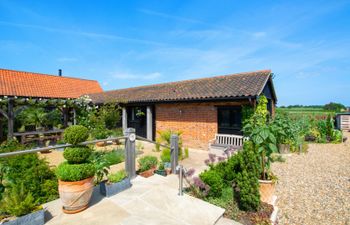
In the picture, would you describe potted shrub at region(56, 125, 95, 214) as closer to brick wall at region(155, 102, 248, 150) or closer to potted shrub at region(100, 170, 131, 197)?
potted shrub at region(100, 170, 131, 197)

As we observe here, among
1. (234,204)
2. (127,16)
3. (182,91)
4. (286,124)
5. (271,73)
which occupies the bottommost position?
(234,204)

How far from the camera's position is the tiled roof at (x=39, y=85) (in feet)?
49.1

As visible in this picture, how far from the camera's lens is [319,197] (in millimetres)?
5051

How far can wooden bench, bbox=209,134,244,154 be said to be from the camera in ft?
28.9

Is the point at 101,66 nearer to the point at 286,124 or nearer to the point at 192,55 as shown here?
the point at 192,55

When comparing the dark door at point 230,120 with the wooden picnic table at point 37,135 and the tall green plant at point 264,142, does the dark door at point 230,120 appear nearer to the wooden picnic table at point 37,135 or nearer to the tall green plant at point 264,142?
the tall green plant at point 264,142

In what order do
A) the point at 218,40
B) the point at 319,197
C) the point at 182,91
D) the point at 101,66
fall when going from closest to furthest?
the point at 319,197 → the point at 218,40 → the point at 182,91 → the point at 101,66

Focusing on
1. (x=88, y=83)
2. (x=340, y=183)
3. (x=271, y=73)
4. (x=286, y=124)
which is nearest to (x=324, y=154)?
(x=286, y=124)

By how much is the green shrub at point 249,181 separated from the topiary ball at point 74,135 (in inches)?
132

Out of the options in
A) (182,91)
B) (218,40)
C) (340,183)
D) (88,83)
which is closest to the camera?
(340,183)

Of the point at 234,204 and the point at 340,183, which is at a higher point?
the point at 234,204

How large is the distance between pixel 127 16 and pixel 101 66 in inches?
268

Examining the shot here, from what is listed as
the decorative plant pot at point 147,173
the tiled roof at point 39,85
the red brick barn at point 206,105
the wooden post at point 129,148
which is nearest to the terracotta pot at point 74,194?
the wooden post at point 129,148

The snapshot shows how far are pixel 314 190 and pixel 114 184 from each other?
231 inches
